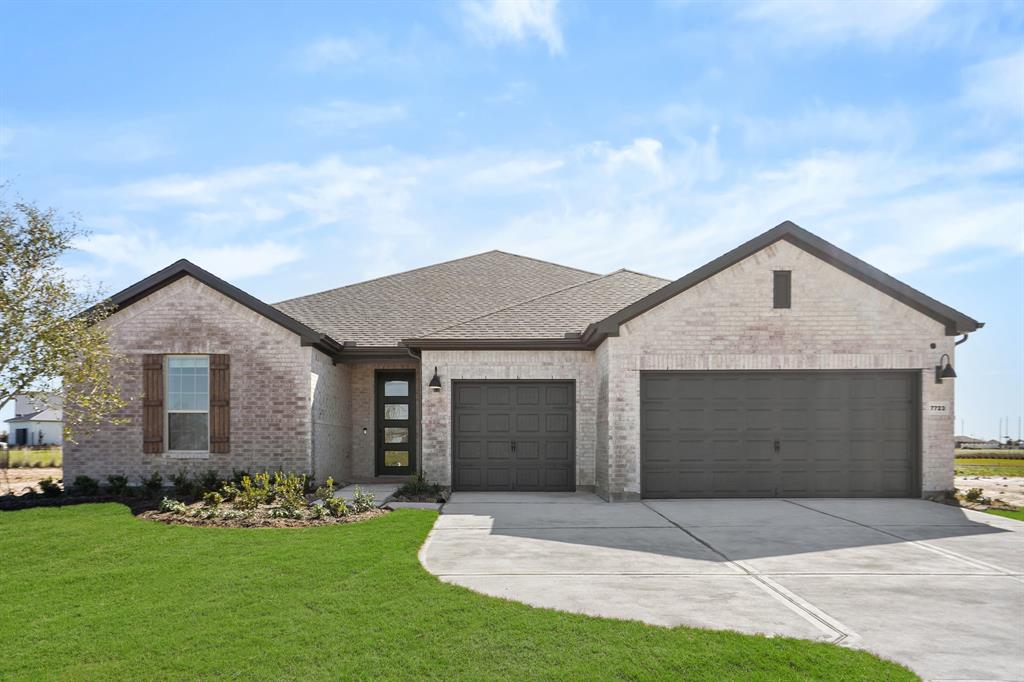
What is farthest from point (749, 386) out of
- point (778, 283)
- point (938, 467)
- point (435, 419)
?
point (435, 419)

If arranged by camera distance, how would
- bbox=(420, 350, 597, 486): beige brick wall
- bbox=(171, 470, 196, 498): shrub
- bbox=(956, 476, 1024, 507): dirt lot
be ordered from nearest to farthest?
bbox=(171, 470, 196, 498): shrub < bbox=(956, 476, 1024, 507): dirt lot < bbox=(420, 350, 597, 486): beige brick wall

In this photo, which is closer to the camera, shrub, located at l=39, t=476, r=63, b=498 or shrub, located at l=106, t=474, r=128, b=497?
shrub, located at l=39, t=476, r=63, b=498

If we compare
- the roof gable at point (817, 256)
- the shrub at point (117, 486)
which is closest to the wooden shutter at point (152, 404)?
the shrub at point (117, 486)

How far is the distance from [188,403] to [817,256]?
43.2 ft

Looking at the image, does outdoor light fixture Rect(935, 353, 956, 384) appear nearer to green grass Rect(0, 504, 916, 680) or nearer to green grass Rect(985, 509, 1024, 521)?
green grass Rect(985, 509, 1024, 521)

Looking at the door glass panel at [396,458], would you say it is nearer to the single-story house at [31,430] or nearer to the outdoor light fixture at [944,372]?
the outdoor light fixture at [944,372]

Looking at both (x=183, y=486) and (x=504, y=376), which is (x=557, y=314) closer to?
(x=504, y=376)

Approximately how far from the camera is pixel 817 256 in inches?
574

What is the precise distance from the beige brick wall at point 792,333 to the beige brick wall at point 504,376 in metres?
1.63

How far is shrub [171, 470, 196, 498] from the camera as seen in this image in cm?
1427

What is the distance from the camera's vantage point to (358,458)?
18.5 metres

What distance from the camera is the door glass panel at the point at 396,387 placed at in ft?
61.6

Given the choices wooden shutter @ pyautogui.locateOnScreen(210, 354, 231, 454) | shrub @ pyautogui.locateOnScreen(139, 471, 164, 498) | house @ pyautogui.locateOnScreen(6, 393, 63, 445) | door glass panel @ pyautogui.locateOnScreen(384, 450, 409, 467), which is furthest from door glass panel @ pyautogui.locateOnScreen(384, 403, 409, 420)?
house @ pyautogui.locateOnScreen(6, 393, 63, 445)

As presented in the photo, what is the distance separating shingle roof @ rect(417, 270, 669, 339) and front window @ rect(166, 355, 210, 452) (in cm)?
488
